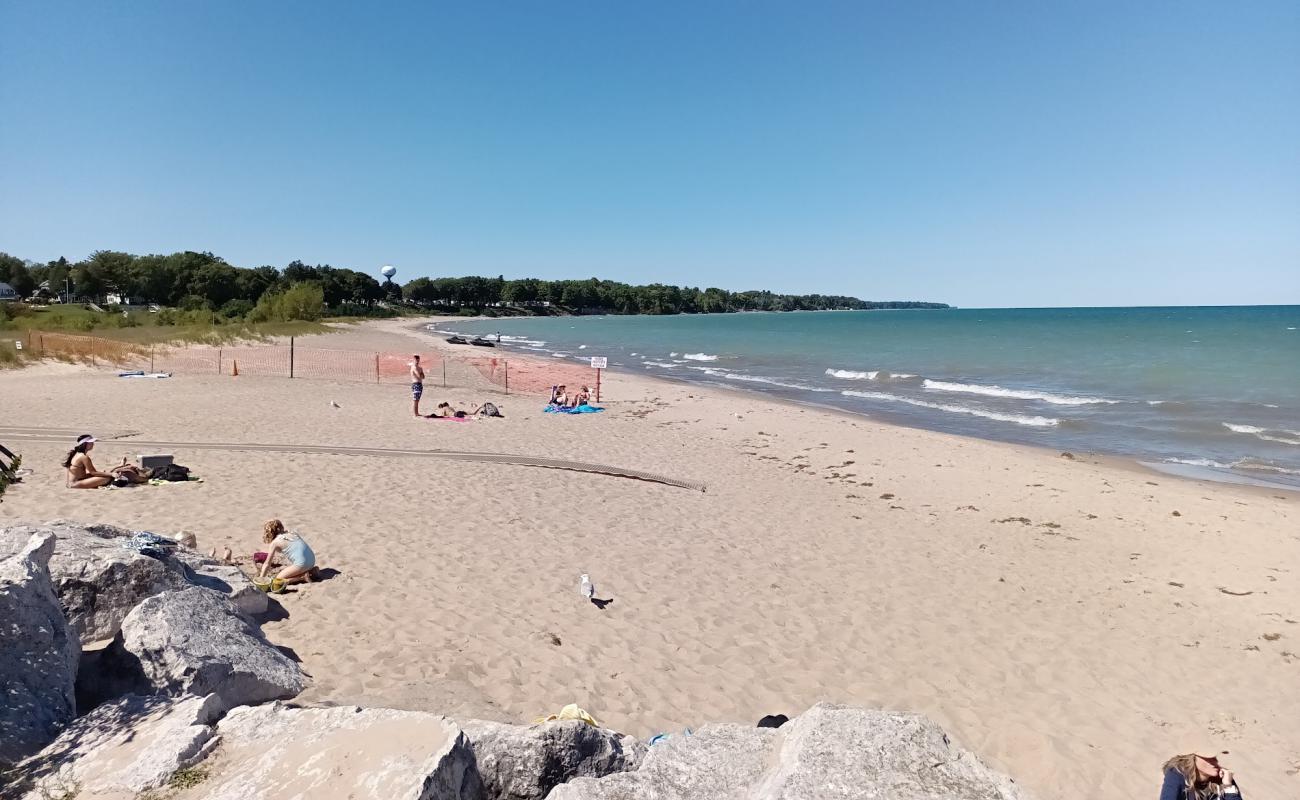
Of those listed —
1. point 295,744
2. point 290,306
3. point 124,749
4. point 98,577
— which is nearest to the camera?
point 295,744

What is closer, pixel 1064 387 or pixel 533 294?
pixel 1064 387

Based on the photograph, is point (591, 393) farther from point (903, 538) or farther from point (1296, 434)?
point (1296, 434)

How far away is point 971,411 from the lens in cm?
2591

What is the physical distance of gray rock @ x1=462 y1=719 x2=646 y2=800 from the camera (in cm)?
400

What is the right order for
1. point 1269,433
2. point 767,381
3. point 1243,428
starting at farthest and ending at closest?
point 767,381 < point 1243,428 < point 1269,433

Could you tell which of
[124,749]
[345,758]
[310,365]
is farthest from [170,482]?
[310,365]

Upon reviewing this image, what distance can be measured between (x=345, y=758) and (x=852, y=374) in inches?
1497

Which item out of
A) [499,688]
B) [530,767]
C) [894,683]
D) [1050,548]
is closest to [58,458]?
[499,688]

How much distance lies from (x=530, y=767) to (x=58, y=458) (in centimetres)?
1283

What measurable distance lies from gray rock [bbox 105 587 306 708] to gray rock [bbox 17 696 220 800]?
0.29 metres

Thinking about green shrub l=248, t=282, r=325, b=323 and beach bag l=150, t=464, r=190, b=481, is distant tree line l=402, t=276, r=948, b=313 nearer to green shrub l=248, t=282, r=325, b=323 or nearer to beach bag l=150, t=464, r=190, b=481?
green shrub l=248, t=282, r=325, b=323

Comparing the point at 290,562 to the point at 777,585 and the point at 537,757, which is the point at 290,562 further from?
the point at 777,585

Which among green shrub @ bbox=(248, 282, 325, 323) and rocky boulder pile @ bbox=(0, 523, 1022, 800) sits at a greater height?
green shrub @ bbox=(248, 282, 325, 323)

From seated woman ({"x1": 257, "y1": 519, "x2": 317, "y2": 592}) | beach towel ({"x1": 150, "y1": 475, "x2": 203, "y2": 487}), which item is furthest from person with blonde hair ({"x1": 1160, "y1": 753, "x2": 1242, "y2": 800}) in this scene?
beach towel ({"x1": 150, "y1": 475, "x2": 203, "y2": 487})
